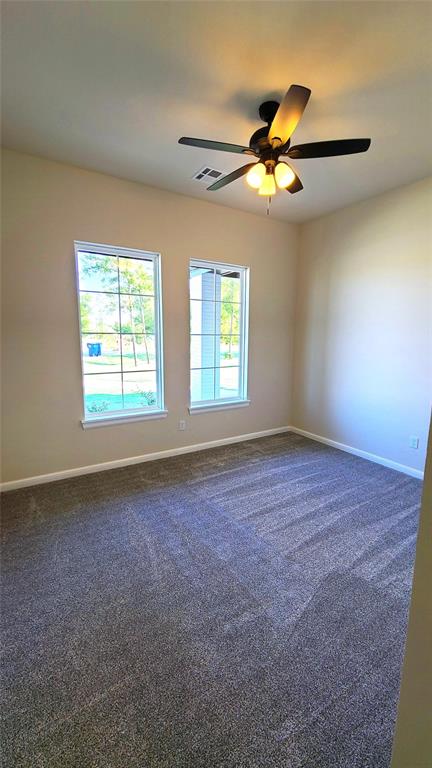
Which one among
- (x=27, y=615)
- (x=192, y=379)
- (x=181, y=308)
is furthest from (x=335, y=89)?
(x=27, y=615)

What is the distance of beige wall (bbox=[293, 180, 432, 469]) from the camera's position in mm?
3166

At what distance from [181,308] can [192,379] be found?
85 centimetres

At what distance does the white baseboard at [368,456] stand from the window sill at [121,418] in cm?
211

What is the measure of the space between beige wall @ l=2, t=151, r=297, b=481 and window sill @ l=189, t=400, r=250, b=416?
86 mm

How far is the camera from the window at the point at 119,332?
10.5ft

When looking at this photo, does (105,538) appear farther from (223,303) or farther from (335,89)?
(335,89)

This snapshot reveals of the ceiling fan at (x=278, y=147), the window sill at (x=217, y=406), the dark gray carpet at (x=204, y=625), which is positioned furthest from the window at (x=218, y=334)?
the ceiling fan at (x=278, y=147)

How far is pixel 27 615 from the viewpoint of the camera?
1644mm

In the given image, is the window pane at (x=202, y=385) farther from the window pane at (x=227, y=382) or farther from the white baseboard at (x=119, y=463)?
the white baseboard at (x=119, y=463)

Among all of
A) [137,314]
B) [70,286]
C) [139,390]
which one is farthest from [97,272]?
[139,390]

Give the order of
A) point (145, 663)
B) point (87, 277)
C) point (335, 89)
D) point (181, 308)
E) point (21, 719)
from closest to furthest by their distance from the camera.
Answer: point (21, 719)
point (145, 663)
point (335, 89)
point (87, 277)
point (181, 308)

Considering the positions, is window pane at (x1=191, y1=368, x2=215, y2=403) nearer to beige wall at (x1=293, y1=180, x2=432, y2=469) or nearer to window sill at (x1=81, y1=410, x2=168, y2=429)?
window sill at (x1=81, y1=410, x2=168, y2=429)

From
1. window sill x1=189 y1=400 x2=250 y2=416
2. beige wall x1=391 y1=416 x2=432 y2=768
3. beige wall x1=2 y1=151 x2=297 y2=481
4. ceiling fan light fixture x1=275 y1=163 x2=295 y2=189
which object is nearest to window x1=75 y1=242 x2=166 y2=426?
beige wall x1=2 y1=151 x2=297 y2=481

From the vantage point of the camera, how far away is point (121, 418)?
3.41 metres
